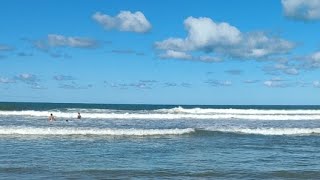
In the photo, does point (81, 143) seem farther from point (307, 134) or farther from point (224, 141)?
point (307, 134)

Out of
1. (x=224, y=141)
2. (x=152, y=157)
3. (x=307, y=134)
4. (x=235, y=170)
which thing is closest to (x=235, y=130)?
(x=307, y=134)

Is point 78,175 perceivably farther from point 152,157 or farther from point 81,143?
point 81,143

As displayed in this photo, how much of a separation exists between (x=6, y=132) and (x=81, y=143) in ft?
23.6

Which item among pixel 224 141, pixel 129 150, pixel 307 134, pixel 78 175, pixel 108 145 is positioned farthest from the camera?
pixel 307 134

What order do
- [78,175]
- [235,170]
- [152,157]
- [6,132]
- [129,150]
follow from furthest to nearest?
[6,132] → [129,150] → [152,157] → [235,170] → [78,175]

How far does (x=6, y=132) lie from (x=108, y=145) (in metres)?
8.73

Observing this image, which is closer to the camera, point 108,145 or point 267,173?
point 267,173

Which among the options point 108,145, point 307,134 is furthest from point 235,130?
point 108,145

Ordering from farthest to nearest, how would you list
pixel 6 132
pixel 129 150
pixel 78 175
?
pixel 6 132 → pixel 129 150 → pixel 78 175

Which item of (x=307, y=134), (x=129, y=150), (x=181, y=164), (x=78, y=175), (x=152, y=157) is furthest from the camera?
(x=307, y=134)

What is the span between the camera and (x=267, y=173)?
50.5 ft

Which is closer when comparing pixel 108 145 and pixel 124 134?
pixel 108 145

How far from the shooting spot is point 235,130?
1304 inches

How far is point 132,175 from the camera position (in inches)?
579
